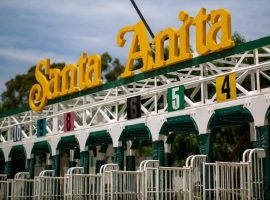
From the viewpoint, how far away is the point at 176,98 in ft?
61.2

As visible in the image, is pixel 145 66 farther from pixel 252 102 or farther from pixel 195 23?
pixel 252 102

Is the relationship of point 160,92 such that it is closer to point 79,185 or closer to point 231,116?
point 231,116

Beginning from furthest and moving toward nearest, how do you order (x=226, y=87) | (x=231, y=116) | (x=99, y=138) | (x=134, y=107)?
(x=99, y=138) < (x=134, y=107) < (x=231, y=116) < (x=226, y=87)

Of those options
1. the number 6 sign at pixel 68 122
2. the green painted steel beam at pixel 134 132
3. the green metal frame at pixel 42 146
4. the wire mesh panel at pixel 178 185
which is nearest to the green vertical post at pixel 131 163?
the green painted steel beam at pixel 134 132

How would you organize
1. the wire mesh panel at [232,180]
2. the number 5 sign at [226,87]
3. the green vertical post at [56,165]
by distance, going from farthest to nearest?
the green vertical post at [56,165] → the number 5 sign at [226,87] → the wire mesh panel at [232,180]

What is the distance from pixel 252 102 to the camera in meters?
15.8

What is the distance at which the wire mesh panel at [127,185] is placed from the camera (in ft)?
49.0

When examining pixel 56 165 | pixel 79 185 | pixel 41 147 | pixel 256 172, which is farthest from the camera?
pixel 41 147

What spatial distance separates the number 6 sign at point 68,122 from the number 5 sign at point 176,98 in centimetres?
662

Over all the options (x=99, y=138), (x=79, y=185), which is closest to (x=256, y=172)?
(x=79, y=185)

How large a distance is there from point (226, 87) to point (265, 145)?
8.14ft

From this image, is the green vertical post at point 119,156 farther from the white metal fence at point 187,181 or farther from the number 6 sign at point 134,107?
the white metal fence at point 187,181

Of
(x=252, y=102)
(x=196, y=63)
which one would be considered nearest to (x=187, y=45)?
(x=196, y=63)

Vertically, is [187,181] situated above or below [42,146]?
below
